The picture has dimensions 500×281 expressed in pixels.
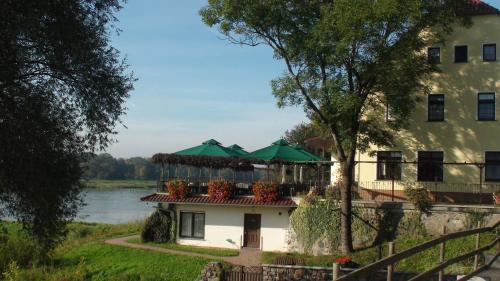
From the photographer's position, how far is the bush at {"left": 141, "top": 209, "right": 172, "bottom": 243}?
29589mm

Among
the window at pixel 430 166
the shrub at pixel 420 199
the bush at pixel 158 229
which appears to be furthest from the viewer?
the bush at pixel 158 229

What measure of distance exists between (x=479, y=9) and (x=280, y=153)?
12.3 metres

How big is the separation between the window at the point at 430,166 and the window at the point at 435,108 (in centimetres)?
176

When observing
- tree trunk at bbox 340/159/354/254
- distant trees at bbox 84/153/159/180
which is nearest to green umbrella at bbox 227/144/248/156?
tree trunk at bbox 340/159/354/254

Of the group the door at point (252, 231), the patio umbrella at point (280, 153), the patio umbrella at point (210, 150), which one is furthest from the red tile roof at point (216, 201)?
the patio umbrella at point (280, 153)

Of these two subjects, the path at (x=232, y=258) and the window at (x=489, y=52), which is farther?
the window at (x=489, y=52)

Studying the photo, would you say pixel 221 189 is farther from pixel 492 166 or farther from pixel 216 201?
pixel 492 166

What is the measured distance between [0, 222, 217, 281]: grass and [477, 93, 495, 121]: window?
1505 cm

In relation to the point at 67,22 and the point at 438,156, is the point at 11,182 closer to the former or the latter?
the point at 67,22

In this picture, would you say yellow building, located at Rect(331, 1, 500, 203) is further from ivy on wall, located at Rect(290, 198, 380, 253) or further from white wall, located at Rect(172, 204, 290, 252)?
white wall, located at Rect(172, 204, 290, 252)

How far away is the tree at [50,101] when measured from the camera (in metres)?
10.2

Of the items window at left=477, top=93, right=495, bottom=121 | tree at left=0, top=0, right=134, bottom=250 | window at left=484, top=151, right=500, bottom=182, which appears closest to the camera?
tree at left=0, top=0, right=134, bottom=250

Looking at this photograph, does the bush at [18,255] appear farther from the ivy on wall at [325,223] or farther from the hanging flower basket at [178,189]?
the ivy on wall at [325,223]

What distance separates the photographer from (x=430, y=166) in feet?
91.0
